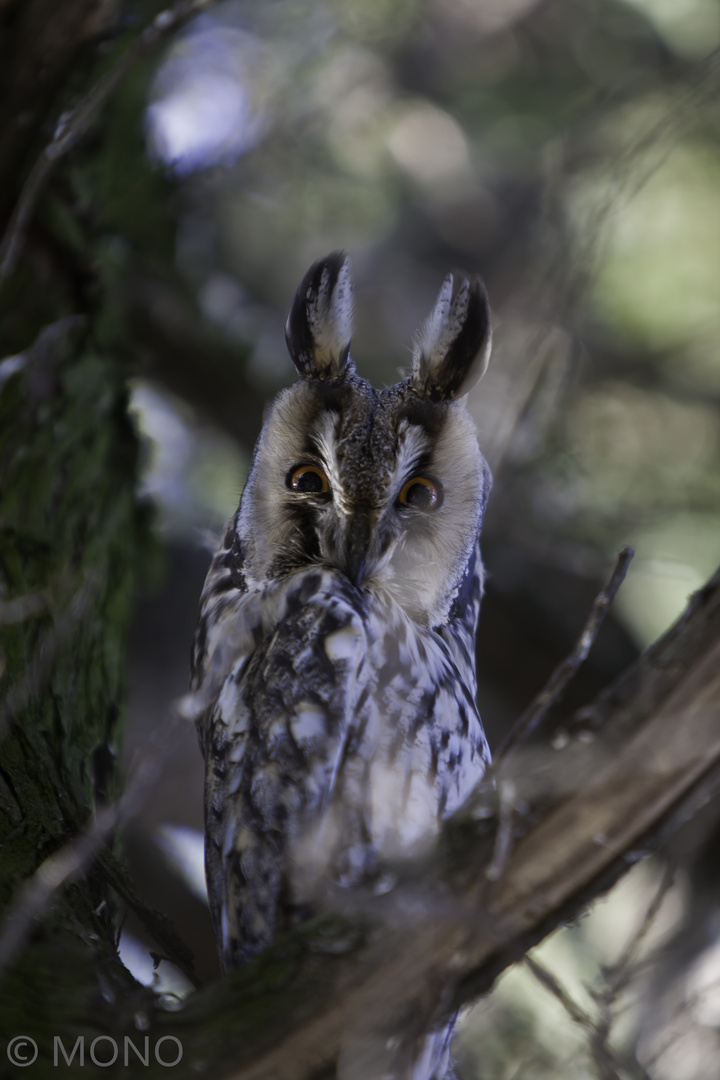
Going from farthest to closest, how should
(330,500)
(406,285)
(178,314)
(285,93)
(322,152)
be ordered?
1. (406,285)
2. (322,152)
3. (285,93)
4. (178,314)
5. (330,500)

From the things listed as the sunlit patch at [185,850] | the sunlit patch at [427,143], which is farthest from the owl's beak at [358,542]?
the sunlit patch at [427,143]

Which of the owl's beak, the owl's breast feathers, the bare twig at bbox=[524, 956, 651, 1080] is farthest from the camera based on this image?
the owl's beak

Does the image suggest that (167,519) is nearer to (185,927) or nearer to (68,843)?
(185,927)

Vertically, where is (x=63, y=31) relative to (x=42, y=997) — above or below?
above

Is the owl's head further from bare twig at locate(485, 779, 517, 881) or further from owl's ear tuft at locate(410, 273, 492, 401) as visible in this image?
bare twig at locate(485, 779, 517, 881)

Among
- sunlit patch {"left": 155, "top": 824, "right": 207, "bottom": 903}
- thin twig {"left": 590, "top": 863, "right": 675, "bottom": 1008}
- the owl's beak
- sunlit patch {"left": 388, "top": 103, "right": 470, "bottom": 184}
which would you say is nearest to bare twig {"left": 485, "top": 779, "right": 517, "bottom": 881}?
thin twig {"left": 590, "top": 863, "right": 675, "bottom": 1008}

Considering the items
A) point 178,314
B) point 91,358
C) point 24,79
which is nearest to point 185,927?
point 91,358
